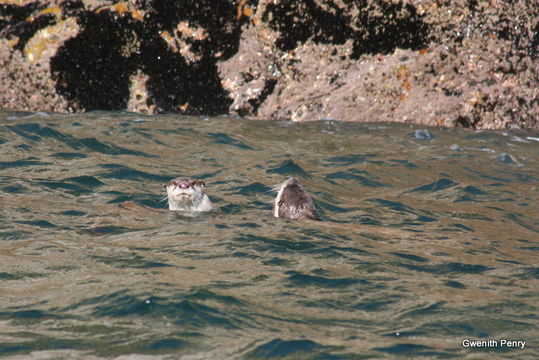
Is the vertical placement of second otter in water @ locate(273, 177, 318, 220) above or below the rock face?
below

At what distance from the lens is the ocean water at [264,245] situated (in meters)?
4.16

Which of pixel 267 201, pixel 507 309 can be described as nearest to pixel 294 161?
pixel 267 201

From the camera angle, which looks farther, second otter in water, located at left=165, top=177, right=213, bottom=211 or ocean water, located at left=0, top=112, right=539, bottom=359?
second otter in water, located at left=165, top=177, right=213, bottom=211

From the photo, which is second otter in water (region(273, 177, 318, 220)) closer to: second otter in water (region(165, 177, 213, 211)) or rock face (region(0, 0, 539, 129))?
second otter in water (region(165, 177, 213, 211))

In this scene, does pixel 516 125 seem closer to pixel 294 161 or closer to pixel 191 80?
pixel 294 161

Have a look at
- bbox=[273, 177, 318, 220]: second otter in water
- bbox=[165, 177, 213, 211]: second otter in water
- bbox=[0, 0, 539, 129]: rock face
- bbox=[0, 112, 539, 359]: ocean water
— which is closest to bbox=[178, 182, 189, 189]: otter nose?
bbox=[165, 177, 213, 211]: second otter in water

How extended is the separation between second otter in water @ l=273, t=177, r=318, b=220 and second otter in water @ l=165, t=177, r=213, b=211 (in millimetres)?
885

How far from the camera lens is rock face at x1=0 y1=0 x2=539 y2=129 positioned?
40.2 ft

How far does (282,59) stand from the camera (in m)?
13.0

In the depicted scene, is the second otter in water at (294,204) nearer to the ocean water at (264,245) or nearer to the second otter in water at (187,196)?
the ocean water at (264,245)

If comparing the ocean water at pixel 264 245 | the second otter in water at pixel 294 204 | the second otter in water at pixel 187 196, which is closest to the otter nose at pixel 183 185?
the second otter in water at pixel 187 196

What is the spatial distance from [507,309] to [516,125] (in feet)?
26.9

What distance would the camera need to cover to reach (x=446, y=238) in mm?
6785

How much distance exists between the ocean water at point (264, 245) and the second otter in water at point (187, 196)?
0.28 m
